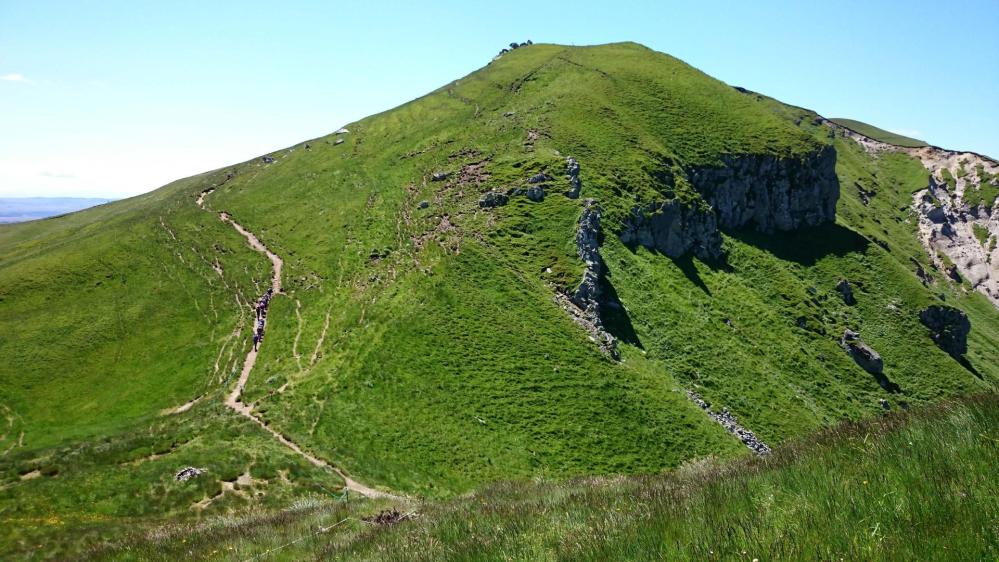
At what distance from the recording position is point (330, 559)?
9602 mm

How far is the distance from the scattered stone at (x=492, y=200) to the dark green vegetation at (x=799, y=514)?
63.0m

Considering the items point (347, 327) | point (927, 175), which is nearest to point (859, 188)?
point (927, 175)

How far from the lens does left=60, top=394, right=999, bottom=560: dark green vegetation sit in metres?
5.57

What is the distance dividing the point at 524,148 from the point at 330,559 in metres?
81.3

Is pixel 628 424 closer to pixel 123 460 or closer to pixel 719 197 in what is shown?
pixel 123 460

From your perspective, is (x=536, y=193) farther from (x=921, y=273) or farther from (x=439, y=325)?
(x=921, y=273)

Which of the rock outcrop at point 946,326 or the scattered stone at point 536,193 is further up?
the scattered stone at point 536,193

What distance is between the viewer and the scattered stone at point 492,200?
7244 cm

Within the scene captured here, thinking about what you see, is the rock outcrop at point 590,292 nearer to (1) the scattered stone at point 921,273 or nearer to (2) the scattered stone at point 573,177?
(2) the scattered stone at point 573,177

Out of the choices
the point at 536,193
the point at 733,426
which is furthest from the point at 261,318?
the point at 733,426

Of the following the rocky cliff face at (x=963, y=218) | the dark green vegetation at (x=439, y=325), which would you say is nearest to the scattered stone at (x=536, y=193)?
the dark green vegetation at (x=439, y=325)

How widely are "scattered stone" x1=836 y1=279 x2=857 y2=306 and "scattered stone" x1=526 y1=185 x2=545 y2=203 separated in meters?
58.0

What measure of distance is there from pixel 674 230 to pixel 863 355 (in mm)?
32452

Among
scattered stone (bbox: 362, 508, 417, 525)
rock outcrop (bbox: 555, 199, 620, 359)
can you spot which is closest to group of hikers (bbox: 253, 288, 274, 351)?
rock outcrop (bbox: 555, 199, 620, 359)
